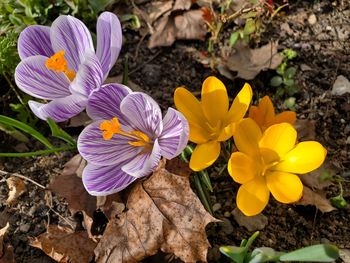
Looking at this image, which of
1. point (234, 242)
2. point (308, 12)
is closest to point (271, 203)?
point (234, 242)

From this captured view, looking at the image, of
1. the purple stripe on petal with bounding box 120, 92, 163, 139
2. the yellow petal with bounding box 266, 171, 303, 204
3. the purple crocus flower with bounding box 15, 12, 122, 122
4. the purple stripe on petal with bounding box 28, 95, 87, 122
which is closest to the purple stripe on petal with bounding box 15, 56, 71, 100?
the purple crocus flower with bounding box 15, 12, 122, 122

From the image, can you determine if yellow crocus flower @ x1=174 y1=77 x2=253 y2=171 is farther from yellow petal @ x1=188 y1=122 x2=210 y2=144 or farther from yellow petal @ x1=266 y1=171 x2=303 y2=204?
yellow petal @ x1=266 y1=171 x2=303 y2=204

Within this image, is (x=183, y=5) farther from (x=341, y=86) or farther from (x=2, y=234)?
(x=2, y=234)

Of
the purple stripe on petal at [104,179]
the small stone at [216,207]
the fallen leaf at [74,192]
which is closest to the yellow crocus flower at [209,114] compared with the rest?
the purple stripe on petal at [104,179]

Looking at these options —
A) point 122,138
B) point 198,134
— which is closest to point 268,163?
point 198,134

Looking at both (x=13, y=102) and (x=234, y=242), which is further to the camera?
(x=13, y=102)

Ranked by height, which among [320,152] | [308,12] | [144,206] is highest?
[320,152]

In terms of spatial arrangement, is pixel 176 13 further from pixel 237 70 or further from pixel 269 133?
pixel 269 133

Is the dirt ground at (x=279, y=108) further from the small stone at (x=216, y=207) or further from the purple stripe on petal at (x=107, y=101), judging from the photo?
the purple stripe on petal at (x=107, y=101)
